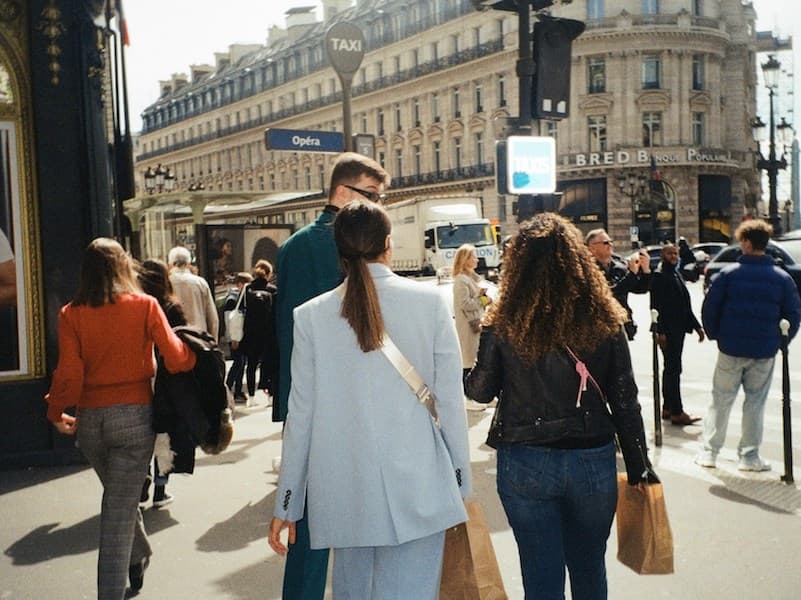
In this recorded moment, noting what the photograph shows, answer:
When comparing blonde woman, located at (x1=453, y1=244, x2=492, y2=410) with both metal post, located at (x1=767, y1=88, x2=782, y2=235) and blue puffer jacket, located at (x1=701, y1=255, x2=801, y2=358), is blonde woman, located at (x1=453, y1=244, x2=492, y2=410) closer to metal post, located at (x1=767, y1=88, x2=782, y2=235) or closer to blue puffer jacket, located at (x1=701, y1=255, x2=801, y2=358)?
blue puffer jacket, located at (x1=701, y1=255, x2=801, y2=358)

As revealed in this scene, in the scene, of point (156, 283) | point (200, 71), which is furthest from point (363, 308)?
point (200, 71)

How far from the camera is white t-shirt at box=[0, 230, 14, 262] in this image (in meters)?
7.40

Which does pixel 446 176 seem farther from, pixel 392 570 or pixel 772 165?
pixel 392 570

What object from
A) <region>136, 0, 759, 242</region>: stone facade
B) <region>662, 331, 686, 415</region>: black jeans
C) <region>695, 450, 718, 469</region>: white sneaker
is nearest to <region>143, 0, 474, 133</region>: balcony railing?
<region>136, 0, 759, 242</region>: stone facade

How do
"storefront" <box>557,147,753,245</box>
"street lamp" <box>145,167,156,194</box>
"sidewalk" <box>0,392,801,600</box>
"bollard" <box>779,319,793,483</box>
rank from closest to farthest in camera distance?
"sidewalk" <box>0,392,801,600</box>
"bollard" <box>779,319,793,483</box>
"street lamp" <box>145,167,156,194</box>
"storefront" <box>557,147,753,245</box>

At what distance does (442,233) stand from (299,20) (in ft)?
146

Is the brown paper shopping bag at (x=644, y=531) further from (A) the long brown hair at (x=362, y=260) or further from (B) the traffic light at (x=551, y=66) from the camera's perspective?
(B) the traffic light at (x=551, y=66)

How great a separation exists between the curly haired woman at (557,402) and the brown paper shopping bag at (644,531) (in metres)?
0.07

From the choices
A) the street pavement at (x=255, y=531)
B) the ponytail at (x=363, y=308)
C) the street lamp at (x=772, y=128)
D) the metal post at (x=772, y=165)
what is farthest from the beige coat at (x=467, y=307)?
the metal post at (x=772, y=165)

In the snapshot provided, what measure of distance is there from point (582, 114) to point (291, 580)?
5334 centimetres

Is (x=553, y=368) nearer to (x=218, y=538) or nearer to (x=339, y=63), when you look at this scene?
(x=218, y=538)

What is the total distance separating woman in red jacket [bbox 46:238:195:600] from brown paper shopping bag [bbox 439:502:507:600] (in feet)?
5.44

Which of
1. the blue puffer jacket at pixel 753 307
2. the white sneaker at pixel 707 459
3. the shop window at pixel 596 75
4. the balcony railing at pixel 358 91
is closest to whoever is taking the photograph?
the blue puffer jacket at pixel 753 307

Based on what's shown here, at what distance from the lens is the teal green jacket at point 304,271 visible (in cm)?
380
